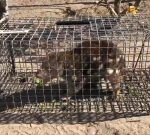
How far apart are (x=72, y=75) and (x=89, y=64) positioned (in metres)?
0.24

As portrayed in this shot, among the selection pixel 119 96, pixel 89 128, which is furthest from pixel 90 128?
pixel 119 96

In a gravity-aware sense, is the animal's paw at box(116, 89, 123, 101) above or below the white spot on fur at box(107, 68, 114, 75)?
below

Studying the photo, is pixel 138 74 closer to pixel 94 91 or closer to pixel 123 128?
pixel 94 91

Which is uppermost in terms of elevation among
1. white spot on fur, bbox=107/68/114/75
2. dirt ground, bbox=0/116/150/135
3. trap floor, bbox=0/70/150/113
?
white spot on fur, bbox=107/68/114/75

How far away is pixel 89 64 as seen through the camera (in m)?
4.35

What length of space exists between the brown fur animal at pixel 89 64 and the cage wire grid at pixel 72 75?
2 centimetres

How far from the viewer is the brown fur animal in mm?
4309

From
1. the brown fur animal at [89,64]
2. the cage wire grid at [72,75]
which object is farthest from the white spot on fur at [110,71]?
the cage wire grid at [72,75]

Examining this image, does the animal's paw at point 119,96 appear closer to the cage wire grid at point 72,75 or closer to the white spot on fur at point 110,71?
the cage wire grid at point 72,75

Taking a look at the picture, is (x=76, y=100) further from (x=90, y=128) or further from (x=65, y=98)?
(x=90, y=128)

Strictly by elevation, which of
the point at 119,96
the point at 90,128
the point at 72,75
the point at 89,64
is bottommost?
the point at 90,128

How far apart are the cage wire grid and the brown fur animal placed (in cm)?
2

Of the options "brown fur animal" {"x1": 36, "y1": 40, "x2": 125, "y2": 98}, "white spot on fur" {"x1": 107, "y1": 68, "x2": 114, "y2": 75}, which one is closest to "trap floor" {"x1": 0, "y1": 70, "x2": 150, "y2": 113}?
"brown fur animal" {"x1": 36, "y1": 40, "x2": 125, "y2": 98}

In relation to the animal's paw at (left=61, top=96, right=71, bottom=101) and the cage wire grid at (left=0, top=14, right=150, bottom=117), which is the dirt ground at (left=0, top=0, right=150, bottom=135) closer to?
the cage wire grid at (left=0, top=14, right=150, bottom=117)
